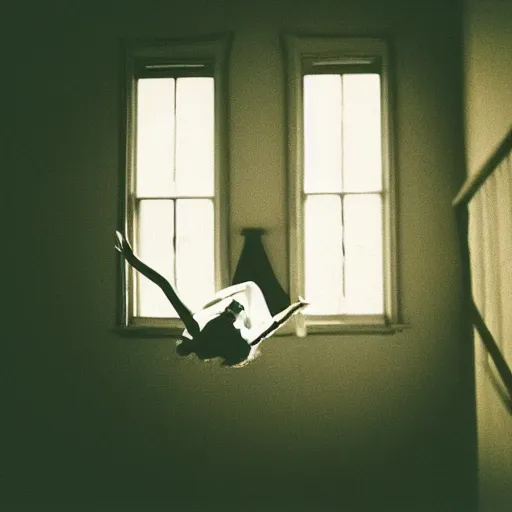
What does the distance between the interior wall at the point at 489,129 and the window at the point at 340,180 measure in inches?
20.2

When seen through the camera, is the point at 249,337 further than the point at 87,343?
No

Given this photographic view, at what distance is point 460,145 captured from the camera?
142 inches

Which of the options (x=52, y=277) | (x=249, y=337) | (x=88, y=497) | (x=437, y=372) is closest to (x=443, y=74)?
(x=437, y=372)

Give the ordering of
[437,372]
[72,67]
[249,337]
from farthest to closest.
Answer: [72,67] → [437,372] → [249,337]

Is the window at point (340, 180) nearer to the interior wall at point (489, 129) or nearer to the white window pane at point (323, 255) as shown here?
the white window pane at point (323, 255)

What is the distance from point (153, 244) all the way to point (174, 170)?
511mm

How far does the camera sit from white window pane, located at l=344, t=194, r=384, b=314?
3.67m

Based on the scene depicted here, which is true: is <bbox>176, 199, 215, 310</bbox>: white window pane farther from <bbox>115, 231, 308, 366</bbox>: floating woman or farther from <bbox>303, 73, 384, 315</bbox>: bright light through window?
<bbox>115, 231, 308, 366</bbox>: floating woman

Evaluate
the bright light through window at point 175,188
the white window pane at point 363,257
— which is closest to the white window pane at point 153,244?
the bright light through window at point 175,188

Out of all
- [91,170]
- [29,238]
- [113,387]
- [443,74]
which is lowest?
[113,387]

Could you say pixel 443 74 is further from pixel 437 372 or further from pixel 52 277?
pixel 52 277

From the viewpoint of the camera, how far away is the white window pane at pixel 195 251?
3715 mm

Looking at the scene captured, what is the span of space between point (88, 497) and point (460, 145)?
10.6 feet

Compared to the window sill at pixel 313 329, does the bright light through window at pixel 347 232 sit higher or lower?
higher
